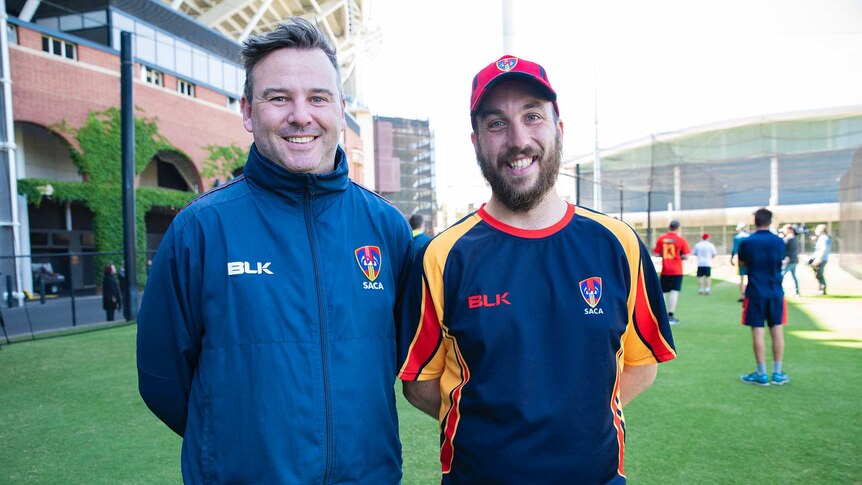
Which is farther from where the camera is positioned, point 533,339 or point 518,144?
point 518,144

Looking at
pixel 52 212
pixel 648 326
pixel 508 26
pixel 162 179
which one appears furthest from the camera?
pixel 162 179

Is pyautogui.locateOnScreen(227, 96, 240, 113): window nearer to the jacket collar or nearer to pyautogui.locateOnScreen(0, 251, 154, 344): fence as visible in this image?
pyautogui.locateOnScreen(0, 251, 154, 344): fence

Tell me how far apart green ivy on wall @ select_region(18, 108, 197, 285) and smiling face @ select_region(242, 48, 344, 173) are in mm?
21926

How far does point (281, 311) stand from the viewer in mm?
1684

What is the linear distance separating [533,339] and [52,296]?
20.3 m

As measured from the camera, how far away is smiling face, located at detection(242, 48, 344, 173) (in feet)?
5.96

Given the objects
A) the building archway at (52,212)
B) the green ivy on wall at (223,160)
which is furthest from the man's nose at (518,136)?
the green ivy on wall at (223,160)

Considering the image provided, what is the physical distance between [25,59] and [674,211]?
2460 centimetres

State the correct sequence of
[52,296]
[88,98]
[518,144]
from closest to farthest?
[518,144] < [52,296] < [88,98]

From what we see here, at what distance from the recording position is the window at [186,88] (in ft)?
81.9

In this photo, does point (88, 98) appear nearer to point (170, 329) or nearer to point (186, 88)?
point (186, 88)

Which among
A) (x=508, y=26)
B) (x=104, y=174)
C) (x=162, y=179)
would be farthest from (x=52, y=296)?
(x=508, y=26)

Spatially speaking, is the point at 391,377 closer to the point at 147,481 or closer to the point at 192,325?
the point at 192,325

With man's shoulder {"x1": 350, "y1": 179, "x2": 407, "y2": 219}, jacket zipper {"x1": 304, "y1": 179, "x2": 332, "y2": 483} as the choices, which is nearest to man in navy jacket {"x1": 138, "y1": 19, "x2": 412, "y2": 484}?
jacket zipper {"x1": 304, "y1": 179, "x2": 332, "y2": 483}
